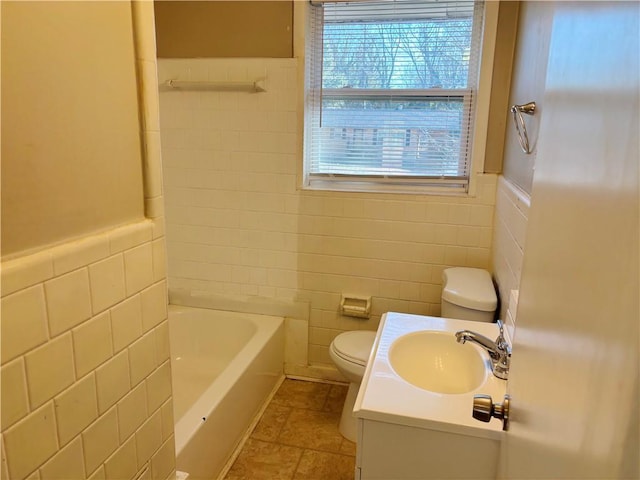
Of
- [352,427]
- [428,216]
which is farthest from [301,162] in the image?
[352,427]

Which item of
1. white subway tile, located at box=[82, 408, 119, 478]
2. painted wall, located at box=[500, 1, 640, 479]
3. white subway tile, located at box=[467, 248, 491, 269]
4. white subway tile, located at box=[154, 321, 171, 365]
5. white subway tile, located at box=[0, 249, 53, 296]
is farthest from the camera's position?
white subway tile, located at box=[467, 248, 491, 269]

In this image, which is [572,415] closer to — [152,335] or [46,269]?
[46,269]

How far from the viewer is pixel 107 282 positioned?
0.97 meters

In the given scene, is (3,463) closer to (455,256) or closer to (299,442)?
(299,442)

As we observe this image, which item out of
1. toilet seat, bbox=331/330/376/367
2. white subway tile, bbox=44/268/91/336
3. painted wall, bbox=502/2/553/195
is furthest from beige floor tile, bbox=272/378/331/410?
white subway tile, bbox=44/268/91/336

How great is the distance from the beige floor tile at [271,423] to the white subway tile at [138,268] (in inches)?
61.1

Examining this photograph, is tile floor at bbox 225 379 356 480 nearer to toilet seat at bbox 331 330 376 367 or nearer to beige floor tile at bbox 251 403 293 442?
beige floor tile at bbox 251 403 293 442

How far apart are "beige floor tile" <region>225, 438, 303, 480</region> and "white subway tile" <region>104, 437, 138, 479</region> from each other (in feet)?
3.67

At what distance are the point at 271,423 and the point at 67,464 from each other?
1.69m

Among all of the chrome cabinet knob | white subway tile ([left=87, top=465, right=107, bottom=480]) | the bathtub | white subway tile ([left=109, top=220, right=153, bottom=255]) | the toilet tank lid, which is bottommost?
the bathtub

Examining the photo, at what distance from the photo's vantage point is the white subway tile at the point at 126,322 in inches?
39.6

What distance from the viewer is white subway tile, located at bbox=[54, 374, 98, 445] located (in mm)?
877

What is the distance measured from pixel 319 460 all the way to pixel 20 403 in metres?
1.70

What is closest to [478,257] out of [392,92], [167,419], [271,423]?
[392,92]
